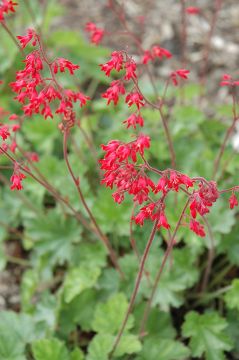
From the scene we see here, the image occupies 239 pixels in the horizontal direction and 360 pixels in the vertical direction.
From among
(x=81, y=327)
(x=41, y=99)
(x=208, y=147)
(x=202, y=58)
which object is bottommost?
(x=81, y=327)

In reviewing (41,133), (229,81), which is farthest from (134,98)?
(41,133)

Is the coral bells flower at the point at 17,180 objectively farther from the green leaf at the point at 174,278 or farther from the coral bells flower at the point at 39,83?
the green leaf at the point at 174,278

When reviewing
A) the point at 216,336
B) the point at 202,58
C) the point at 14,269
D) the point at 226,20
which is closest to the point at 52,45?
the point at 202,58

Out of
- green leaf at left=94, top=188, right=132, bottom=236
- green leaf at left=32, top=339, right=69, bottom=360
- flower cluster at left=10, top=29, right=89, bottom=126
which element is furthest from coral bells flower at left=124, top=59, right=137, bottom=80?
green leaf at left=32, top=339, right=69, bottom=360

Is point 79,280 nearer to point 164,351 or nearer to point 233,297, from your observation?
point 164,351

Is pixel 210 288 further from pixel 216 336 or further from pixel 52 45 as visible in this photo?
pixel 52 45

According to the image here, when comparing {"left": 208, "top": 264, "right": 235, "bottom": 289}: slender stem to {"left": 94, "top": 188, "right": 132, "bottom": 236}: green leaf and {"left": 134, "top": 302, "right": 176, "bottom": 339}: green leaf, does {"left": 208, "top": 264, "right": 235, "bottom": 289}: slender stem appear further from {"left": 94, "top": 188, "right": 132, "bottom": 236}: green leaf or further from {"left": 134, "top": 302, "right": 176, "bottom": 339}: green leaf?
{"left": 94, "top": 188, "right": 132, "bottom": 236}: green leaf

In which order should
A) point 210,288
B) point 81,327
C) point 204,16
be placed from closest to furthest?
point 81,327, point 210,288, point 204,16
